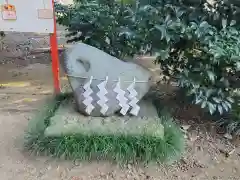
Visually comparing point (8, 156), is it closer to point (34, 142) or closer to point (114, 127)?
point (34, 142)

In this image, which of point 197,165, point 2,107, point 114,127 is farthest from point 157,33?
point 2,107

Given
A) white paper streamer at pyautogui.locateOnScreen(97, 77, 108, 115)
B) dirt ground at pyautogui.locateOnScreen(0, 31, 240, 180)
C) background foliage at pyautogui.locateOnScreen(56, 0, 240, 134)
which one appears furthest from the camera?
white paper streamer at pyautogui.locateOnScreen(97, 77, 108, 115)

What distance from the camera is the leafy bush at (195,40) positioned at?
8.83ft

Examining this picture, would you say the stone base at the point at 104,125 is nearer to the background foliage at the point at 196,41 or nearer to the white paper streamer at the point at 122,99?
the white paper streamer at the point at 122,99

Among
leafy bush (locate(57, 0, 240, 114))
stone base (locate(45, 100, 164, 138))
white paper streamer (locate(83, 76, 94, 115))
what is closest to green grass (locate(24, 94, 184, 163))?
stone base (locate(45, 100, 164, 138))

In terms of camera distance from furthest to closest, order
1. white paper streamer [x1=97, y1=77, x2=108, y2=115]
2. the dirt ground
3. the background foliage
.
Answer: white paper streamer [x1=97, y1=77, x2=108, y2=115] → the background foliage → the dirt ground

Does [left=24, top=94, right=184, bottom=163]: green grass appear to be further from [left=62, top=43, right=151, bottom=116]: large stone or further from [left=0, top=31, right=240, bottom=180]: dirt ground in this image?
[left=62, top=43, right=151, bottom=116]: large stone

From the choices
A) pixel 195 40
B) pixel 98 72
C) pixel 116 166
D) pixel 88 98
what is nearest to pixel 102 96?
pixel 88 98

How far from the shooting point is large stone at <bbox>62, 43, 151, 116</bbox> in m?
2.91

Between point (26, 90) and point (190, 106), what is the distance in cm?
196

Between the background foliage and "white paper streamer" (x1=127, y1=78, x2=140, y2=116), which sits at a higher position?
the background foliage

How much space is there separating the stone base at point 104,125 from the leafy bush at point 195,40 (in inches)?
16.5

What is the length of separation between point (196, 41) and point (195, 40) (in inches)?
1.2

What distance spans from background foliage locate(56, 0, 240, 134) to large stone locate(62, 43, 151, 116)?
0.80 feet
